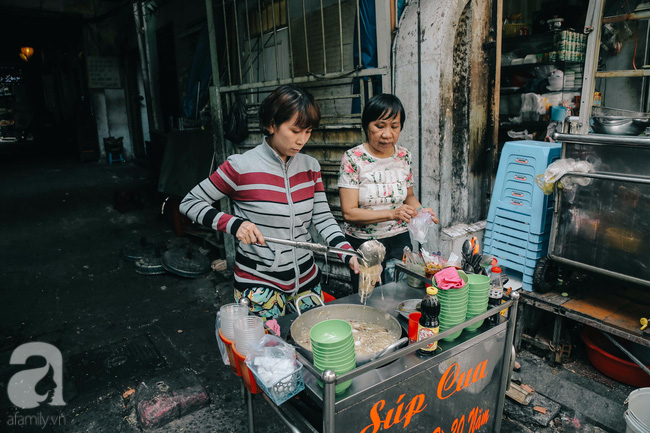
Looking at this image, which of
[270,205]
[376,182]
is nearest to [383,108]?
[376,182]

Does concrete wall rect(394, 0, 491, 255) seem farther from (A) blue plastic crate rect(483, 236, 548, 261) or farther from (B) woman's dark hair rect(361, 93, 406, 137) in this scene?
(B) woman's dark hair rect(361, 93, 406, 137)

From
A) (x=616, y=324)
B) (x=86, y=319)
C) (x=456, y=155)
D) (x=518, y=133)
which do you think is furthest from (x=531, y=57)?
(x=86, y=319)

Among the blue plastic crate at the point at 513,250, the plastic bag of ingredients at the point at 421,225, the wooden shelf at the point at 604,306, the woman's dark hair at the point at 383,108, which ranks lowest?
the wooden shelf at the point at 604,306

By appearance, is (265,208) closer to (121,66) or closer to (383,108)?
(383,108)

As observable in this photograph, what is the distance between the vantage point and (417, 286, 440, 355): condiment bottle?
5.91 ft

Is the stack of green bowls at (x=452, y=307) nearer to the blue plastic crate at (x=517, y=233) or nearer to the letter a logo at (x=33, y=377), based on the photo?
the blue plastic crate at (x=517, y=233)

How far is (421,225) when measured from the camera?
102 inches

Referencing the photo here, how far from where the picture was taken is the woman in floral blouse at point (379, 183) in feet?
9.11

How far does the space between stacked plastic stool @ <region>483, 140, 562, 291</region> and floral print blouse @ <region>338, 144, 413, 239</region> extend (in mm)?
1039

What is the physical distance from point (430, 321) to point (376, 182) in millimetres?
1331

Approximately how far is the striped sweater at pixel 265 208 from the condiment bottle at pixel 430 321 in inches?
25.3

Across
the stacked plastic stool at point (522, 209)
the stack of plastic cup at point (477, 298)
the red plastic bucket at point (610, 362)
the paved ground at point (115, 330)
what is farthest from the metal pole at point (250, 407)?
the red plastic bucket at point (610, 362)

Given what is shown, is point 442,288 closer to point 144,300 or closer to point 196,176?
point 144,300

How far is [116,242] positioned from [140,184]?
3.92 m
